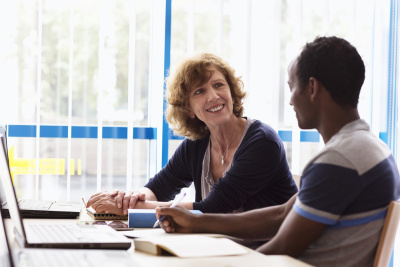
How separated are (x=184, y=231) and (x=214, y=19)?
205 cm

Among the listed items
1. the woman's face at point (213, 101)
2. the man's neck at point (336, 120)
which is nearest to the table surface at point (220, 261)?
the man's neck at point (336, 120)

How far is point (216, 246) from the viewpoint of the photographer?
4.56 feet

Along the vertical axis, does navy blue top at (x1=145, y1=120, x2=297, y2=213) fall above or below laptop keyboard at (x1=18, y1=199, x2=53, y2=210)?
above

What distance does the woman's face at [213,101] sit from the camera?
2.50m

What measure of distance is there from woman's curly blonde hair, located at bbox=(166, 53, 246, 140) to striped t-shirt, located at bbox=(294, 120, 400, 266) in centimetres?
115

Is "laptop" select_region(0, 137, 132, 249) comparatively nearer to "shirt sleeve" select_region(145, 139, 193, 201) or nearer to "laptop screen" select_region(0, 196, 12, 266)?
"laptop screen" select_region(0, 196, 12, 266)

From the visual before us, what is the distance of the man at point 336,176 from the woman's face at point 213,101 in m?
0.87

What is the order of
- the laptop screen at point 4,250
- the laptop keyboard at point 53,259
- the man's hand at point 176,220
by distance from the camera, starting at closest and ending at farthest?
1. the laptop keyboard at point 53,259
2. the laptop screen at point 4,250
3. the man's hand at point 176,220

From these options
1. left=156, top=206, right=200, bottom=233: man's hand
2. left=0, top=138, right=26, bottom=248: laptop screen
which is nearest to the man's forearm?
left=156, top=206, right=200, bottom=233: man's hand

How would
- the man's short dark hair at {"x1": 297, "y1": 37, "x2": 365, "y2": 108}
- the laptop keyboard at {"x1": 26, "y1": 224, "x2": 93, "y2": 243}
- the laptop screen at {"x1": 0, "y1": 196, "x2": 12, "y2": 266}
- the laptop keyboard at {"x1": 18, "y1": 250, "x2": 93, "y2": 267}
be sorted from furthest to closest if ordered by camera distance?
the man's short dark hair at {"x1": 297, "y1": 37, "x2": 365, "y2": 108}
the laptop keyboard at {"x1": 26, "y1": 224, "x2": 93, "y2": 243}
the laptop screen at {"x1": 0, "y1": 196, "x2": 12, "y2": 266}
the laptop keyboard at {"x1": 18, "y1": 250, "x2": 93, "y2": 267}

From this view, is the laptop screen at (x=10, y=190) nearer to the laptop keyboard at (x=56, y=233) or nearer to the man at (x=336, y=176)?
the laptop keyboard at (x=56, y=233)

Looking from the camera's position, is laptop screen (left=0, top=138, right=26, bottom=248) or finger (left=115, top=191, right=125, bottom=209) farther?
finger (left=115, top=191, right=125, bottom=209)

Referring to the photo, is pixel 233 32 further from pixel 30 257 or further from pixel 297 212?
pixel 30 257

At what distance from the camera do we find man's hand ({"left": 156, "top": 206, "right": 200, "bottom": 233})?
168 centimetres
